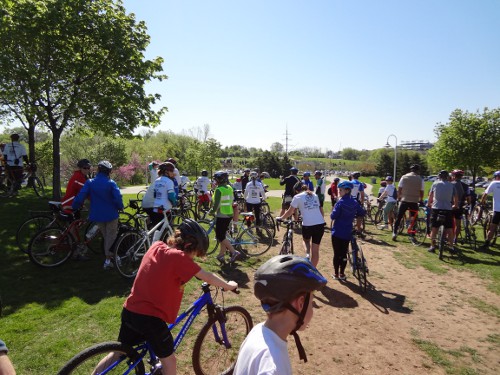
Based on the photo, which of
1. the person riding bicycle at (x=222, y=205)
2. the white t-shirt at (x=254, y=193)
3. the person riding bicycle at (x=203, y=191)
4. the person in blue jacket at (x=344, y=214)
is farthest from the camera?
the person riding bicycle at (x=203, y=191)

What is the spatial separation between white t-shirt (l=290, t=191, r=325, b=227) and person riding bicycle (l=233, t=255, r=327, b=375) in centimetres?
446

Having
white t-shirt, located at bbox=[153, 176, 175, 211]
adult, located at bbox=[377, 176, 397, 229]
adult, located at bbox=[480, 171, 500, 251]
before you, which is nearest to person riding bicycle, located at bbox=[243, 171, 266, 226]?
white t-shirt, located at bbox=[153, 176, 175, 211]

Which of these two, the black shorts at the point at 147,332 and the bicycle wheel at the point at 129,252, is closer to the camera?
the black shorts at the point at 147,332

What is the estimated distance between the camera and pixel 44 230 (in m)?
6.54

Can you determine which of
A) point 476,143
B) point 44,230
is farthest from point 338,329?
point 476,143

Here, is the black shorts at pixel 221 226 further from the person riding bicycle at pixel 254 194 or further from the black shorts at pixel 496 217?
the black shorts at pixel 496 217

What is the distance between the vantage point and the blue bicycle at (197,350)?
253 cm

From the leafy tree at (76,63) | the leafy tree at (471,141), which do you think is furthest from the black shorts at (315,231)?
the leafy tree at (471,141)

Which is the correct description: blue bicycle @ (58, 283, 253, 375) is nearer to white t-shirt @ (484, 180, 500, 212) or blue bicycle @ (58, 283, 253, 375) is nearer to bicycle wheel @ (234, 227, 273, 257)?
bicycle wheel @ (234, 227, 273, 257)

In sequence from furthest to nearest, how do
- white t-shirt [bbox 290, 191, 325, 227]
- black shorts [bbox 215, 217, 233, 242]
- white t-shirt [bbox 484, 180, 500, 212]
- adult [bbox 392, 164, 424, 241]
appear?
adult [bbox 392, 164, 424, 241], white t-shirt [bbox 484, 180, 500, 212], black shorts [bbox 215, 217, 233, 242], white t-shirt [bbox 290, 191, 325, 227]

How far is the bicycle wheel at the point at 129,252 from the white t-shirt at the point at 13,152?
7.97 metres

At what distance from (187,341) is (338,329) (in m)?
2.42

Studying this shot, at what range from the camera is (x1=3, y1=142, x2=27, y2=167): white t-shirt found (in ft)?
36.4

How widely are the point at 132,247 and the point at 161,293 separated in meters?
3.89
